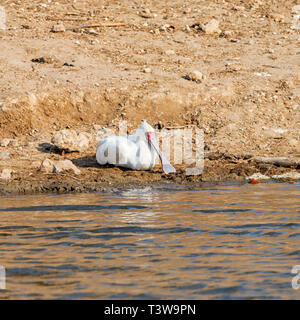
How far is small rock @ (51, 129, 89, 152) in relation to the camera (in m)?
10.5

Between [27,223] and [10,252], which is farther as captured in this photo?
[27,223]

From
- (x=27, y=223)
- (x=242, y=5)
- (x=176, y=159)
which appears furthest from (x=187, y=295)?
(x=242, y=5)

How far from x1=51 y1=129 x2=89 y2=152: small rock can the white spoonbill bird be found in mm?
520

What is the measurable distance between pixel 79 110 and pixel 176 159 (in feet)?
6.50

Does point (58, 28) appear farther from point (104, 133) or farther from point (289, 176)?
point (289, 176)

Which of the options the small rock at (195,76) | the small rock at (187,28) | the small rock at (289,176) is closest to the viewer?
the small rock at (289,176)

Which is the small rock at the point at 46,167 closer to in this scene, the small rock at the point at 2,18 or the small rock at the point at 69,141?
the small rock at the point at 69,141

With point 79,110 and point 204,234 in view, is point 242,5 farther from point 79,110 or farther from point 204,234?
point 204,234

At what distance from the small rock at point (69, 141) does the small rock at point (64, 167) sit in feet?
2.01

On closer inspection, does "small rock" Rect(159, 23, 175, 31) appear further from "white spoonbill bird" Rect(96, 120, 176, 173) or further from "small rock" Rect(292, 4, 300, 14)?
"white spoonbill bird" Rect(96, 120, 176, 173)

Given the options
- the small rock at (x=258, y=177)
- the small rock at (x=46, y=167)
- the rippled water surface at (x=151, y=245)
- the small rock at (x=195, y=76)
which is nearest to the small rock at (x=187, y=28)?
the small rock at (x=195, y=76)

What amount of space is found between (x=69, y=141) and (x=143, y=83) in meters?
2.20

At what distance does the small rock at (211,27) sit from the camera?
559 inches

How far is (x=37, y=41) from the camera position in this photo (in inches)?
528
